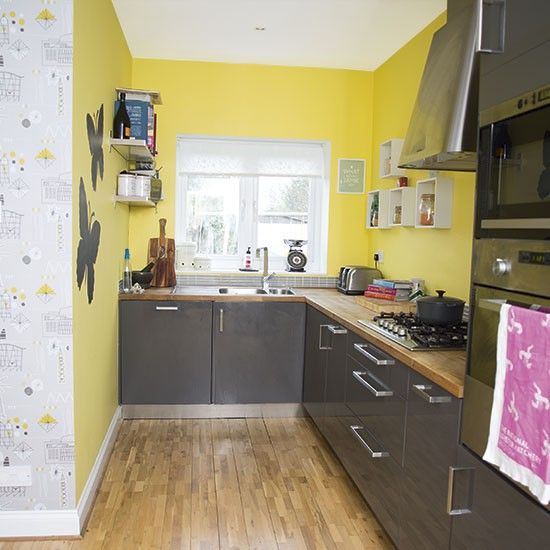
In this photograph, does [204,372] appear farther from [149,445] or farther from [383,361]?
[383,361]

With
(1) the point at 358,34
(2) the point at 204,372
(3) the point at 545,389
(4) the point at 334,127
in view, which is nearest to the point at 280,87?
(4) the point at 334,127

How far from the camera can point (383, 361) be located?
89.2 inches

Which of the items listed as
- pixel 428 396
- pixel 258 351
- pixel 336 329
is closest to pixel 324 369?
pixel 336 329

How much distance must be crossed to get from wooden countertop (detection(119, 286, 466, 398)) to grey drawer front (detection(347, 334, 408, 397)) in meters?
0.04

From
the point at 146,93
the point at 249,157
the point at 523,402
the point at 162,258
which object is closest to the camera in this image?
the point at 523,402

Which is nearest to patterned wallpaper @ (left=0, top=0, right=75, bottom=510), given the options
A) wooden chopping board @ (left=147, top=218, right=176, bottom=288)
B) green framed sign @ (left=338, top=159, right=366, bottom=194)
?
wooden chopping board @ (left=147, top=218, right=176, bottom=288)

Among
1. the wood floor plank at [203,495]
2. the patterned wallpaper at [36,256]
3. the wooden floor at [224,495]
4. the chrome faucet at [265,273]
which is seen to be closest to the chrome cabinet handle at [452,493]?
the wooden floor at [224,495]

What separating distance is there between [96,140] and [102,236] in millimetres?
514

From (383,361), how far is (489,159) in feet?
3.22

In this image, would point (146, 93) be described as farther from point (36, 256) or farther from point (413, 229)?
point (413, 229)

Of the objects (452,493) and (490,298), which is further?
(452,493)

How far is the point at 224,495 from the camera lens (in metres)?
2.77

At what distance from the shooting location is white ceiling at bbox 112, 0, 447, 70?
319 cm

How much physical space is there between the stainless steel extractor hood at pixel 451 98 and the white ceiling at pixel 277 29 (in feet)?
2.88
